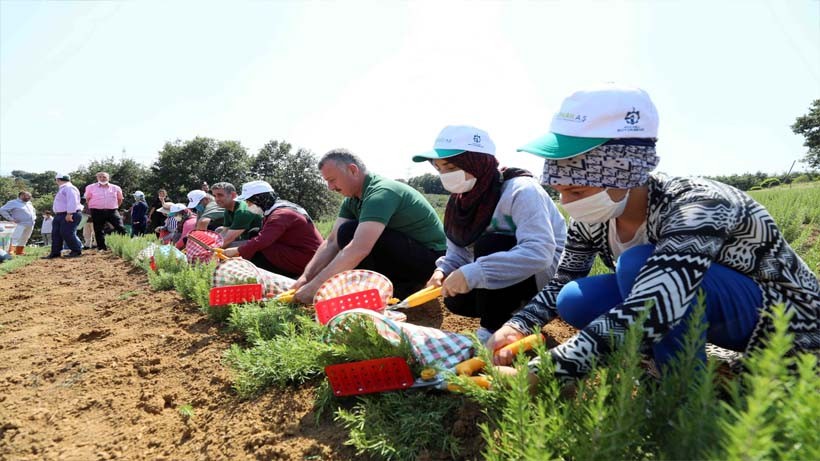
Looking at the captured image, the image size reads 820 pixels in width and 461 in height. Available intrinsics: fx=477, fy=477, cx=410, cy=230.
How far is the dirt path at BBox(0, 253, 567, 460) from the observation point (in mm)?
1781

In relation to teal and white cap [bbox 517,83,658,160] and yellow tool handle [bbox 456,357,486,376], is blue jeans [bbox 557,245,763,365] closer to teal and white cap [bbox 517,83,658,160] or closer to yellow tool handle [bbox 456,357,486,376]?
teal and white cap [bbox 517,83,658,160]

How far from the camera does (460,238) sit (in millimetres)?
2768

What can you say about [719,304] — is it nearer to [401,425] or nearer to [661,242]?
[661,242]

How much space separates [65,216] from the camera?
9805mm

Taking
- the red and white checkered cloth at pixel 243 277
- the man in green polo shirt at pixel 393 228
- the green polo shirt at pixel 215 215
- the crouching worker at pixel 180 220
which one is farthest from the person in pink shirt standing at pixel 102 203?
the man in green polo shirt at pixel 393 228

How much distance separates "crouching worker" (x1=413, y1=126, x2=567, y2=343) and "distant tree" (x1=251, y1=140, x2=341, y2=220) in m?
35.3

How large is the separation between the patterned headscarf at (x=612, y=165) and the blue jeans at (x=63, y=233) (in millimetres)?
10983

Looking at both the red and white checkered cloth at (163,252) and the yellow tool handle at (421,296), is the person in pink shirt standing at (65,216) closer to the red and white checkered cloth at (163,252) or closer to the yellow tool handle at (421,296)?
the red and white checkered cloth at (163,252)

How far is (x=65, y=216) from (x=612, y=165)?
11322 mm

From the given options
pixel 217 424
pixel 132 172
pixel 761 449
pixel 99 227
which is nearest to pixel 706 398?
pixel 761 449

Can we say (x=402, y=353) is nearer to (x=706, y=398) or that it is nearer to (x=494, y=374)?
(x=494, y=374)

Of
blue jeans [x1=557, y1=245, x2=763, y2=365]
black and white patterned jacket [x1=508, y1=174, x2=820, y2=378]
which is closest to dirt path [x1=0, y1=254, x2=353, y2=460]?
black and white patterned jacket [x1=508, y1=174, x2=820, y2=378]

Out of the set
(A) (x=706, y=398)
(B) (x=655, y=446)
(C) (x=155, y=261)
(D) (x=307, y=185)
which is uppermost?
(A) (x=706, y=398)

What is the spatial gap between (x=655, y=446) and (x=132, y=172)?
48.4 meters
